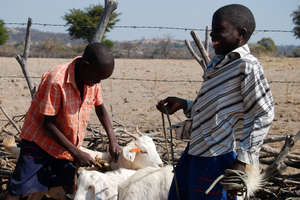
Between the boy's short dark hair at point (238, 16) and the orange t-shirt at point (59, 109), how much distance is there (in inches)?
42.0

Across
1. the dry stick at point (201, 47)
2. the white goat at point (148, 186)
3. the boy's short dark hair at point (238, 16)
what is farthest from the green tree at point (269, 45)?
the boy's short dark hair at point (238, 16)

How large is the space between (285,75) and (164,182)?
39.2 feet

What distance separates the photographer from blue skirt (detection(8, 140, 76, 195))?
8.35 ft

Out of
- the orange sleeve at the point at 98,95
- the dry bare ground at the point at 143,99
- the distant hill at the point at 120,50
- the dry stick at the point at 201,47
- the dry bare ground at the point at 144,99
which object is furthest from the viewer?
the distant hill at the point at 120,50

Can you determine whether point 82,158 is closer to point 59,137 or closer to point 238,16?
point 59,137

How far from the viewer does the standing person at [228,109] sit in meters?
1.78

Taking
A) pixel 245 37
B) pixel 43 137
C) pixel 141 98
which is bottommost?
pixel 141 98

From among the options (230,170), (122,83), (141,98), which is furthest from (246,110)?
(122,83)

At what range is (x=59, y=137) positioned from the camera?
8.09ft

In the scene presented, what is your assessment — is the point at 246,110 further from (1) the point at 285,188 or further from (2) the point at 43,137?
(1) the point at 285,188

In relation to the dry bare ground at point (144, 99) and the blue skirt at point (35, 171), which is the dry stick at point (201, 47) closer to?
the blue skirt at point (35, 171)

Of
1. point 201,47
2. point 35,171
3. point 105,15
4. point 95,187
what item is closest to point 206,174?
point 95,187

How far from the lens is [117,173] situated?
9.29 feet

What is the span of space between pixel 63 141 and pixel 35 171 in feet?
1.02
